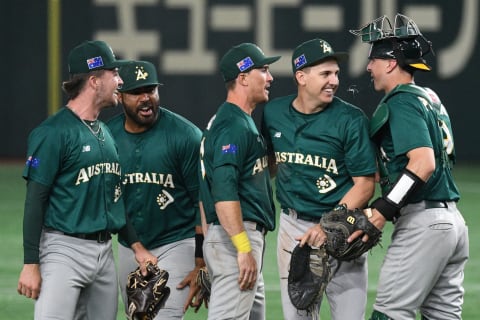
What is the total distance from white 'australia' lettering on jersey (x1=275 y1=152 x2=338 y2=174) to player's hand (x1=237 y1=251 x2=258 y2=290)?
72 cm

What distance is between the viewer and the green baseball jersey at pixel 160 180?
7.45 meters

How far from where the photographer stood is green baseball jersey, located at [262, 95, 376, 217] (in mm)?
6754

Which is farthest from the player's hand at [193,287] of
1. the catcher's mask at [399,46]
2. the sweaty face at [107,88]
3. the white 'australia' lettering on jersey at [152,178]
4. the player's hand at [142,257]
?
the catcher's mask at [399,46]

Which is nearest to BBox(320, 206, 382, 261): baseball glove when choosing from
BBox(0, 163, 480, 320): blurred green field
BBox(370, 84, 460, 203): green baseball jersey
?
BBox(370, 84, 460, 203): green baseball jersey

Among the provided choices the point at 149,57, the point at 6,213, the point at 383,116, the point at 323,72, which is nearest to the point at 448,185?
the point at 383,116

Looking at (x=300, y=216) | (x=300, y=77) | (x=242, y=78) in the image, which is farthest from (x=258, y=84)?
(x=300, y=216)

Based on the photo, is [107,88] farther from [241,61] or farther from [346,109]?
[346,109]

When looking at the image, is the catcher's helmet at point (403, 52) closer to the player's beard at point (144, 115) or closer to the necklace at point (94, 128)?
the player's beard at point (144, 115)

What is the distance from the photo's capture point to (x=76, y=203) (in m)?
6.37

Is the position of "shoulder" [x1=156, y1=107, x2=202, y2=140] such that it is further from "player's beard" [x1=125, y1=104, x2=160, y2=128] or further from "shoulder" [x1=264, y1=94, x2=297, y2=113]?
"shoulder" [x1=264, y1=94, x2=297, y2=113]

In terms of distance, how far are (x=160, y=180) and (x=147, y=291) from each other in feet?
2.73

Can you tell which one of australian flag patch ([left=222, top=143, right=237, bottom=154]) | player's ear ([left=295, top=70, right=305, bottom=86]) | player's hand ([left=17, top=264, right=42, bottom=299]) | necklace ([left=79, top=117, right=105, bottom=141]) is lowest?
player's hand ([left=17, top=264, right=42, bottom=299])

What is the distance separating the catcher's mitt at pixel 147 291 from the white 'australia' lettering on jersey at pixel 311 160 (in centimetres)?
101

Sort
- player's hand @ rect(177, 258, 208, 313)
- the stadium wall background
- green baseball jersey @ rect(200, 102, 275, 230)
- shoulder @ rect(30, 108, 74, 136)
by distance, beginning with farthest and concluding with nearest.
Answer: the stadium wall background, player's hand @ rect(177, 258, 208, 313), green baseball jersey @ rect(200, 102, 275, 230), shoulder @ rect(30, 108, 74, 136)
